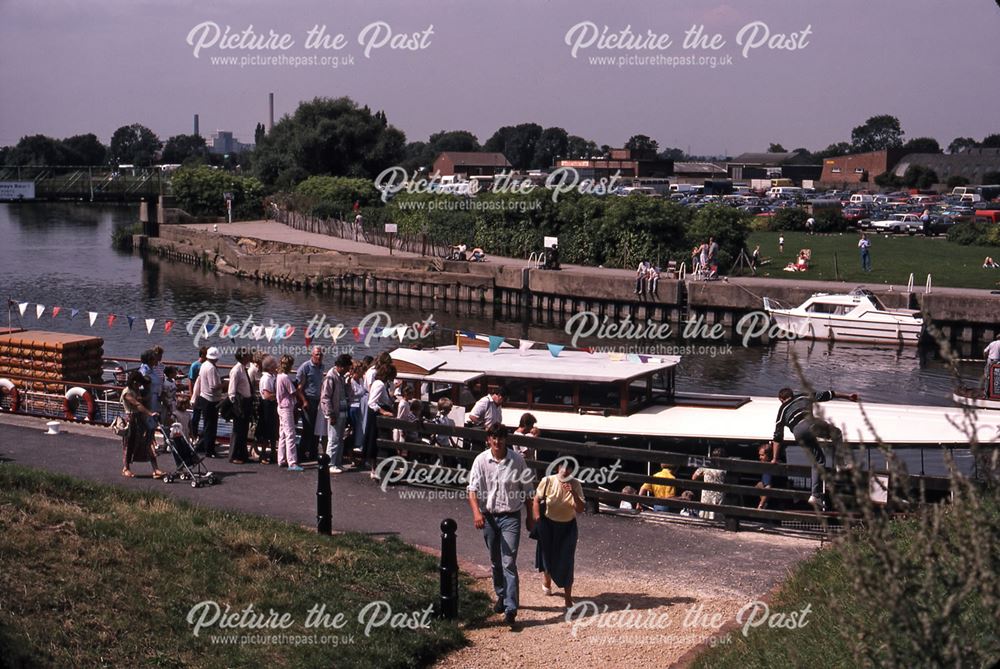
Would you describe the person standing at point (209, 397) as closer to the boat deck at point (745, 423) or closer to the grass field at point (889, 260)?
the boat deck at point (745, 423)

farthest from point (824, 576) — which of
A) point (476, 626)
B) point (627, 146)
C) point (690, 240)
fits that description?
point (627, 146)

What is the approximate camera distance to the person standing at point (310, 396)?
58.4ft

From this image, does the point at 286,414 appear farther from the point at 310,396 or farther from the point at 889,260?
the point at 889,260

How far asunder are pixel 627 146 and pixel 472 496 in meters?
183

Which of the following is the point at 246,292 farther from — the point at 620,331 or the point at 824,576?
the point at 824,576

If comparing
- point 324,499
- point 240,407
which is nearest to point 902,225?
point 240,407

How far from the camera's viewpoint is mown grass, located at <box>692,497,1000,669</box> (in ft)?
19.7

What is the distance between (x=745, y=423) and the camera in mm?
19969

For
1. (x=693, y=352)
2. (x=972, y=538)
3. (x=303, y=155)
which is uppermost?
(x=303, y=155)

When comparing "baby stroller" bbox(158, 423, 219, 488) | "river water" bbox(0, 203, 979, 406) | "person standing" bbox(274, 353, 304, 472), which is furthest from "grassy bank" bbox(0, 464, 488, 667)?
"river water" bbox(0, 203, 979, 406)

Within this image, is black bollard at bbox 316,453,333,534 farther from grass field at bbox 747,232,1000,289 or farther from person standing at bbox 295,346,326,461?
grass field at bbox 747,232,1000,289

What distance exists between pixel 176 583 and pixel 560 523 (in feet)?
12.9

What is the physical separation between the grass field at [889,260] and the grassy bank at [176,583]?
42.3 m

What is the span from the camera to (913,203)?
105000 mm
